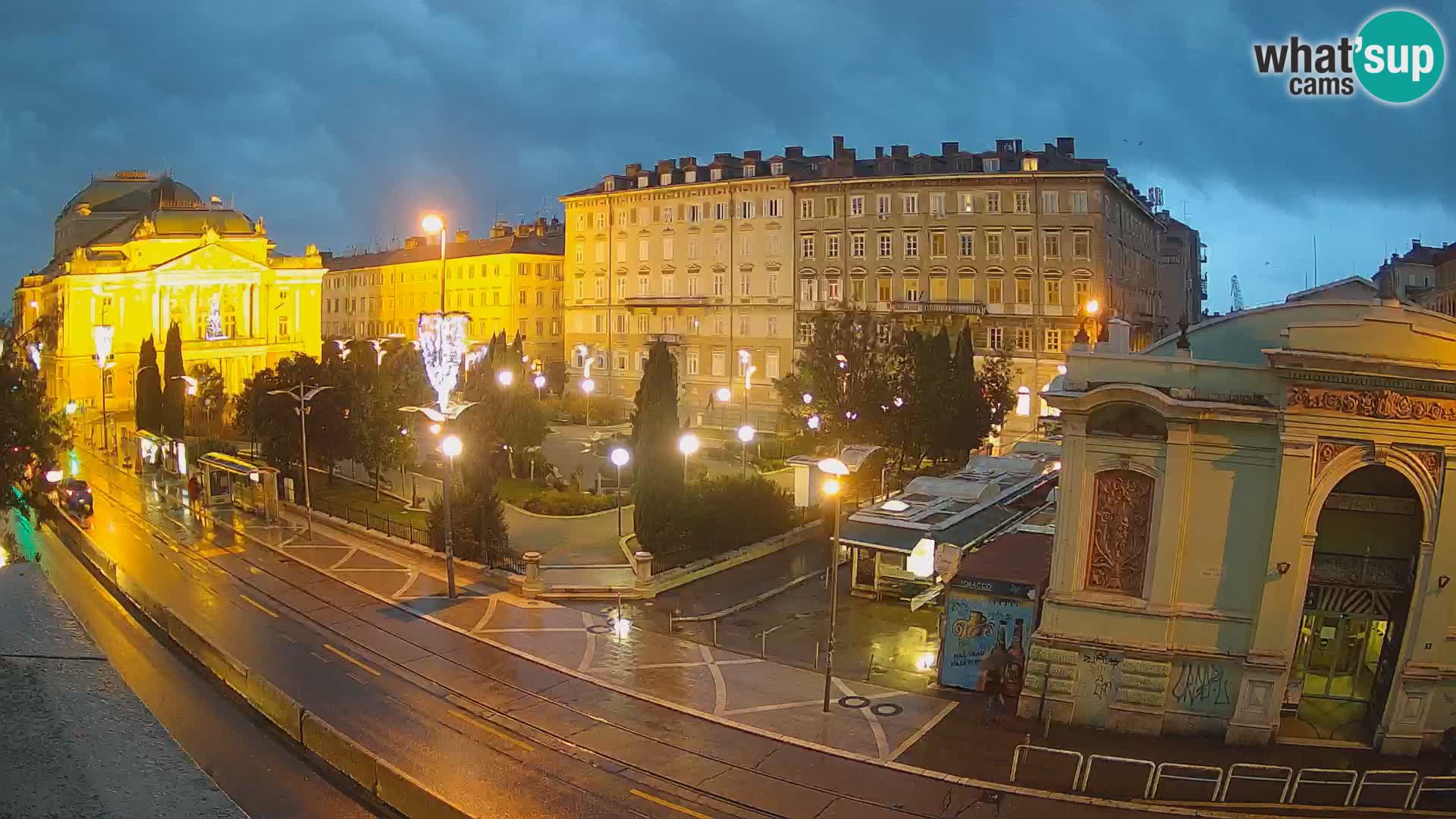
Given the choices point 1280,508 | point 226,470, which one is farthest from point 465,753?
point 226,470

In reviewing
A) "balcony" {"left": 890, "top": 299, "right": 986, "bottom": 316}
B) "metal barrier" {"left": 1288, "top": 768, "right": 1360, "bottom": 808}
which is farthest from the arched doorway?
"balcony" {"left": 890, "top": 299, "right": 986, "bottom": 316}

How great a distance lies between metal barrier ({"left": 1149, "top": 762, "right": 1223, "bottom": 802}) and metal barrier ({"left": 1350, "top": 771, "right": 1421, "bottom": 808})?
6.70 feet

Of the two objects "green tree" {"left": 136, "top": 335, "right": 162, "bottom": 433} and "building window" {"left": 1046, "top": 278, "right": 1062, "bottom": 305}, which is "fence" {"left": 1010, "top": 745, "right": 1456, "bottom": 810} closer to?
"building window" {"left": 1046, "top": 278, "right": 1062, "bottom": 305}

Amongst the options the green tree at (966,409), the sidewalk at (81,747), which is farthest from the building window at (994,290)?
the sidewalk at (81,747)

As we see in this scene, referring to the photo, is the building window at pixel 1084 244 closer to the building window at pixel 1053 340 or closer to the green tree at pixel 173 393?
the building window at pixel 1053 340

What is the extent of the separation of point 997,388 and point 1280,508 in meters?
33.4

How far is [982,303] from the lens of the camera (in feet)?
207

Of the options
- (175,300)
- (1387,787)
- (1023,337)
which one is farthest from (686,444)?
(175,300)

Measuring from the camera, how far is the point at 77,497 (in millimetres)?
39281

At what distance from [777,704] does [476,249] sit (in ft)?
264

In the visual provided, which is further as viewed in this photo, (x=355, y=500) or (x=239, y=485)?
(x=239, y=485)

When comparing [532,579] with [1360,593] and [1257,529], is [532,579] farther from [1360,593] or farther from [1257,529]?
[1360,593]

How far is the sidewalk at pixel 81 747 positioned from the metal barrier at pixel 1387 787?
1679 cm

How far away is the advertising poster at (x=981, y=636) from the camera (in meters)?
21.1
